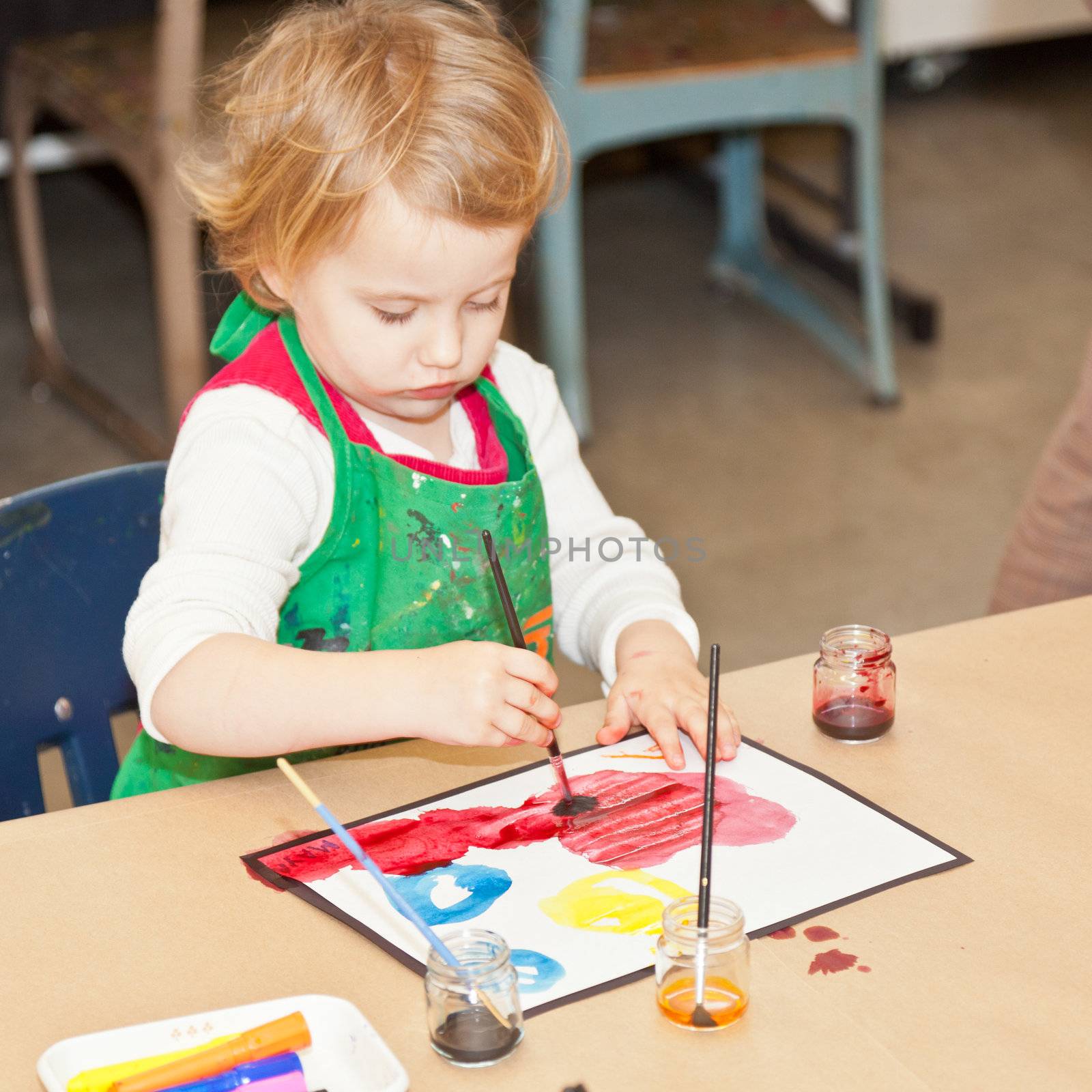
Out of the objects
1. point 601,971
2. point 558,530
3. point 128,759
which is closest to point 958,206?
point 558,530

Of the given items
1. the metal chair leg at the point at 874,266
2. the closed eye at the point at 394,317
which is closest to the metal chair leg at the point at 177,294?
the metal chair leg at the point at 874,266

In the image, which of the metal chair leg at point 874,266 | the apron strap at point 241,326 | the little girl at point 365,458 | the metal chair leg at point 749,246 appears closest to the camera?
the little girl at point 365,458

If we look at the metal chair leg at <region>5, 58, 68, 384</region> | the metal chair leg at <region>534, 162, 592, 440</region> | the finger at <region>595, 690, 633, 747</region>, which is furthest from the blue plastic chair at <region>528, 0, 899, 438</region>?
the finger at <region>595, 690, 633, 747</region>

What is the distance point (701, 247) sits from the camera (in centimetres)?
357

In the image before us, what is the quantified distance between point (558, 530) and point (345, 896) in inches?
17.5

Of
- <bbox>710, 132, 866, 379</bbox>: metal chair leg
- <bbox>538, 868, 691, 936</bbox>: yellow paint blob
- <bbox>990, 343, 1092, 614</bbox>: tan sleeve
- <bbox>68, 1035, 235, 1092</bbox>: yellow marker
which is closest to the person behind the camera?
<bbox>68, 1035, 235, 1092</bbox>: yellow marker

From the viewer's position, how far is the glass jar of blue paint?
0.64 metres

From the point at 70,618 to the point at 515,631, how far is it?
1.27 ft

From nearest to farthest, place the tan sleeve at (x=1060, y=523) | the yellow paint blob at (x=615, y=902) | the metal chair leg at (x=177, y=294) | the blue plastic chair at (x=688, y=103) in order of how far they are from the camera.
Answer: the yellow paint blob at (x=615, y=902)
the tan sleeve at (x=1060, y=523)
the metal chair leg at (x=177, y=294)
the blue plastic chair at (x=688, y=103)

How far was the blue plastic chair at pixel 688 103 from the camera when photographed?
242 cm

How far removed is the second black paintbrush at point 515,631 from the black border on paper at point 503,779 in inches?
1.0

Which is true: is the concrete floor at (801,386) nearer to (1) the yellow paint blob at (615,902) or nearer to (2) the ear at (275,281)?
(2) the ear at (275,281)

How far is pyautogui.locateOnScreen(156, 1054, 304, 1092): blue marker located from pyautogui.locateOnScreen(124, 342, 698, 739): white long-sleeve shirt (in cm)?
28

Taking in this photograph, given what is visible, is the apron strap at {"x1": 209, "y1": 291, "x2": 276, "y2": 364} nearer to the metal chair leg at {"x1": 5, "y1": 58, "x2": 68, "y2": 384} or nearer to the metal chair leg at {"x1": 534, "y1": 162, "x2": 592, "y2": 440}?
the metal chair leg at {"x1": 534, "y1": 162, "x2": 592, "y2": 440}
